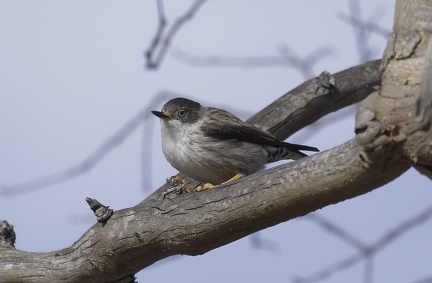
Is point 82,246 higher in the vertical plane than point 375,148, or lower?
higher

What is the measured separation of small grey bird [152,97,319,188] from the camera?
735cm

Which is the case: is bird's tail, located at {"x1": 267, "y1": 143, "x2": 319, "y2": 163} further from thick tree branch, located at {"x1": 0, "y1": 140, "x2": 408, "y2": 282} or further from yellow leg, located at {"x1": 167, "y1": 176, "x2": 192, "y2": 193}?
thick tree branch, located at {"x1": 0, "y1": 140, "x2": 408, "y2": 282}

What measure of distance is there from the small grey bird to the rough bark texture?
0.47 m

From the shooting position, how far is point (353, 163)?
14.6ft

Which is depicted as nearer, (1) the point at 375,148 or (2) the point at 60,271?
(1) the point at 375,148

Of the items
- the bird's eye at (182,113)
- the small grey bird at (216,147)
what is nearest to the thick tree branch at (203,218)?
the small grey bird at (216,147)

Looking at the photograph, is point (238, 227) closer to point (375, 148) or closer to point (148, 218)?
point (148, 218)

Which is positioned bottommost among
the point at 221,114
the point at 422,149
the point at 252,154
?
the point at 422,149

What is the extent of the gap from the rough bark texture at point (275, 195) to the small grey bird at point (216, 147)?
1.53 feet

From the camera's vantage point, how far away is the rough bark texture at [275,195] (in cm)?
418

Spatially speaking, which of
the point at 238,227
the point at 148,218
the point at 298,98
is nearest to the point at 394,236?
the point at 238,227

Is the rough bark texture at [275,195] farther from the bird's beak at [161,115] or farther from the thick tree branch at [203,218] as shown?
the bird's beak at [161,115]

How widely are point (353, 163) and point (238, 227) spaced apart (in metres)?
0.97

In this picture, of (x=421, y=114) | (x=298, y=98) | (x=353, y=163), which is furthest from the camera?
(x=298, y=98)
